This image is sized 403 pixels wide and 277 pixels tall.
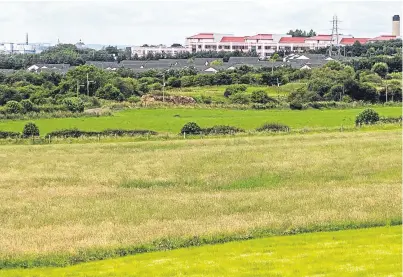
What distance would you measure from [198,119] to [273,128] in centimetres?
1144

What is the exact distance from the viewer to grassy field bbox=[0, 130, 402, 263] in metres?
23.4

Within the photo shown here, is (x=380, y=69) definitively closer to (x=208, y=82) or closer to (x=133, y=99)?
(x=208, y=82)

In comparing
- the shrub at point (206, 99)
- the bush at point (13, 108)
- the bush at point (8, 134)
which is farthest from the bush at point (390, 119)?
the bush at point (13, 108)

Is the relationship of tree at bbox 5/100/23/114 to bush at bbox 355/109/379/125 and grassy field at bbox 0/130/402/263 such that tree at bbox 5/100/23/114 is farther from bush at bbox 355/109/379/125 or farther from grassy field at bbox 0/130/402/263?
bush at bbox 355/109/379/125

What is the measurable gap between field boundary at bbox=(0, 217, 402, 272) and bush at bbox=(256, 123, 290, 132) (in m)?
29.1

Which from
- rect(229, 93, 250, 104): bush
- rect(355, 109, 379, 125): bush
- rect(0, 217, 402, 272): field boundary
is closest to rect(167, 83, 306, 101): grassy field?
rect(229, 93, 250, 104): bush

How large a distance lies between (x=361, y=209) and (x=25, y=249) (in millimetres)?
12719

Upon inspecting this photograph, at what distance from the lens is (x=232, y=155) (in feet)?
137

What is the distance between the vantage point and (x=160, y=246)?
70.3 ft

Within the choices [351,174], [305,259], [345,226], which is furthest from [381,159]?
[305,259]

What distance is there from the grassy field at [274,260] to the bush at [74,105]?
49882 millimetres

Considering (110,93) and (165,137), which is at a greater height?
(110,93)

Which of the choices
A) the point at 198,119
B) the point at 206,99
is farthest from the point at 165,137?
the point at 206,99

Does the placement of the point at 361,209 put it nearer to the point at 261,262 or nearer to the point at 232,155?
the point at 261,262
